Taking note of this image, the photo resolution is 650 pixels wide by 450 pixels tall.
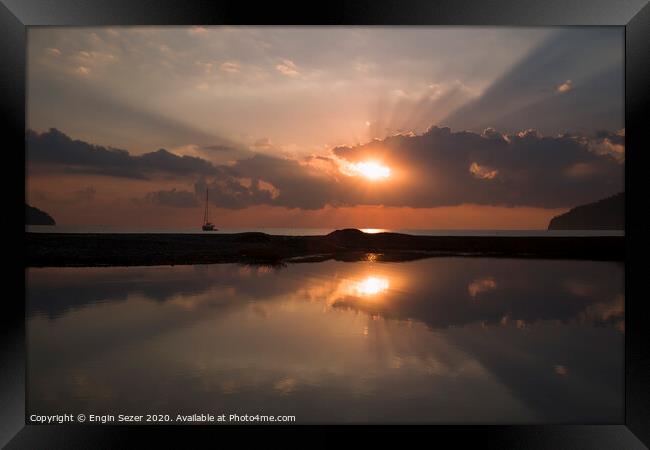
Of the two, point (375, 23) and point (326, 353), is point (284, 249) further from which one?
point (375, 23)

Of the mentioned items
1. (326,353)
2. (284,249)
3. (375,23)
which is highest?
(375,23)

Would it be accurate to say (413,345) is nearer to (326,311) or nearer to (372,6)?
(326,311)

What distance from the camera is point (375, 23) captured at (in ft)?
14.5

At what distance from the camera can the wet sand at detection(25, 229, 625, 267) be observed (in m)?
15.1

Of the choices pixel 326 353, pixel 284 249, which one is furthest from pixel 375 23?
pixel 284 249

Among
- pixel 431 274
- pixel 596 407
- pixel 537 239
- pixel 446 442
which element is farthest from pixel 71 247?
pixel 537 239

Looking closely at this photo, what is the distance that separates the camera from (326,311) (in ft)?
26.4

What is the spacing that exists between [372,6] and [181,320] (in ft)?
20.0

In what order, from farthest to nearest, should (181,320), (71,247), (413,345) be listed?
1. (71,247)
2. (181,320)
3. (413,345)

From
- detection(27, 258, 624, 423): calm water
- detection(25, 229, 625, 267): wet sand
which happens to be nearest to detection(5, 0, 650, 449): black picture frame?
detection(27, 258, 624, 423): calm water

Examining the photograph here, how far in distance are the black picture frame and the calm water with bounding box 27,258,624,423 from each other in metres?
0.38

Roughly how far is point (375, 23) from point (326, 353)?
15.0ft

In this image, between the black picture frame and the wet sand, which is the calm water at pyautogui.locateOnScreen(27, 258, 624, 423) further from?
the wet sand

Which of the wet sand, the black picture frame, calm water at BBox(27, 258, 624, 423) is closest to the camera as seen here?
the black picture frame
